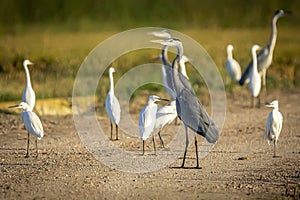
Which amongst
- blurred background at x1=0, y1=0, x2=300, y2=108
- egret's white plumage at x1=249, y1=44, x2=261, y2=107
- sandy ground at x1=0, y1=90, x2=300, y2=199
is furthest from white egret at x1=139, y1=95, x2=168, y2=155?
blurred background at x1=0, y1=0, x2=300, y2=108

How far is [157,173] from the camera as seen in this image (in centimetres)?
862

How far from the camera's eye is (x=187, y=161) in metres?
9.48

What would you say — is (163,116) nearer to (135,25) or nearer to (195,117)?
(195,117)

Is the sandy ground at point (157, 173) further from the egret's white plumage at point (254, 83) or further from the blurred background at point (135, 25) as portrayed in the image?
the blurred background at point (135, 25)

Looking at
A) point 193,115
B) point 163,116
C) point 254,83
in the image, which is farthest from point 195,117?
point 254,83

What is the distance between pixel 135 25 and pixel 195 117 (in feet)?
76.0

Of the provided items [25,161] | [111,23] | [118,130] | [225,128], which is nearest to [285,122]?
[225,128]

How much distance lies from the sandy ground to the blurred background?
7.87 m

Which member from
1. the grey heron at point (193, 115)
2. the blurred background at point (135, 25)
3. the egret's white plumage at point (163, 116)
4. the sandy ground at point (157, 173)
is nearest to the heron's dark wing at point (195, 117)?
the grey heron at point (193, 115)

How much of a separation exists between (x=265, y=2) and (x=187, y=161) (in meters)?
30.6

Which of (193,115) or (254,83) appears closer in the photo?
(193,115)

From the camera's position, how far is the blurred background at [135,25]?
22.0 m

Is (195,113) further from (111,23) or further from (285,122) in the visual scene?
(111,23)

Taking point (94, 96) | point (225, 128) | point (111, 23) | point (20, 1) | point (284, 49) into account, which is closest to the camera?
point (225, 128)
